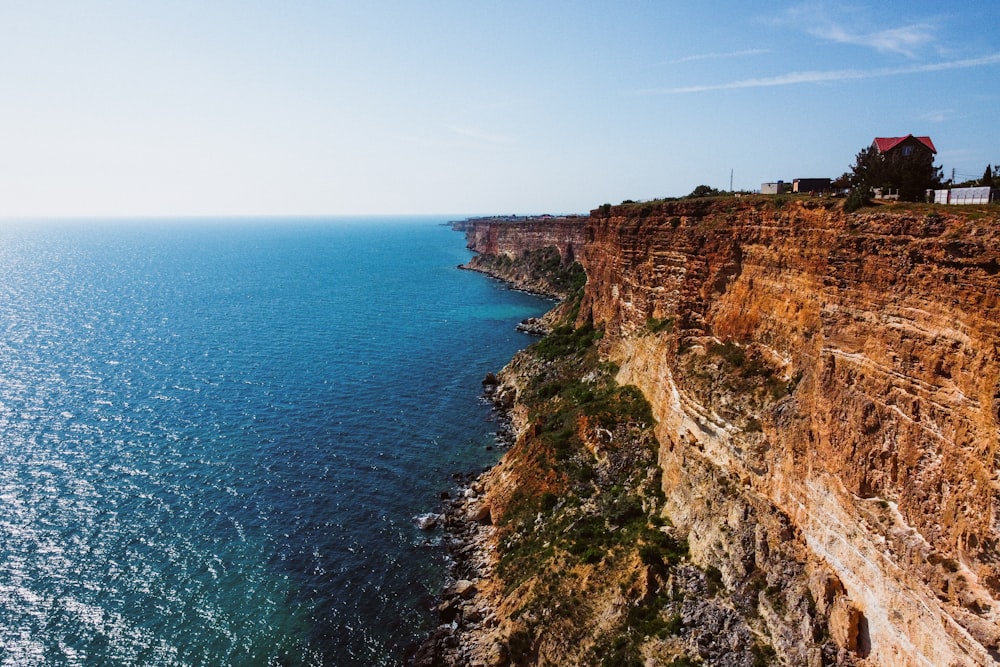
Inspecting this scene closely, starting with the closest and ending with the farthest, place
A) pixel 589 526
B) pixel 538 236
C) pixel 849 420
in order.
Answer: pixel 849 420 < pixel 589 526 < pixel 538 236

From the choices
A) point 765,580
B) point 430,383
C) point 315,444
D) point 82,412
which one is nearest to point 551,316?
point 430,383

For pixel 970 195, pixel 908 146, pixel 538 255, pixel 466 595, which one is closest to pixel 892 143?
pixel 908 146

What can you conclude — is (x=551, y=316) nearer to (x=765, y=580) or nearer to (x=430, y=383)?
(x=430, y=383)

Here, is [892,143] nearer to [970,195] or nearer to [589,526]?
[970,195]

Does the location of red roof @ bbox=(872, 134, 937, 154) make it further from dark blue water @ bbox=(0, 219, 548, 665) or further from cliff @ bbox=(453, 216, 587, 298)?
cliff @ bbox=(453, 216, 587, 298)

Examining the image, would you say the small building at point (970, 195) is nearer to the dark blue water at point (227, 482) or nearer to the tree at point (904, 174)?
the tree at point (904, 174)

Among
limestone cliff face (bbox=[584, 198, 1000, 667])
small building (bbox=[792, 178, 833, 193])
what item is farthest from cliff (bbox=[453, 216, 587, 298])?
limestone cliff face (bbox=[584, 198, 1000, 667])
